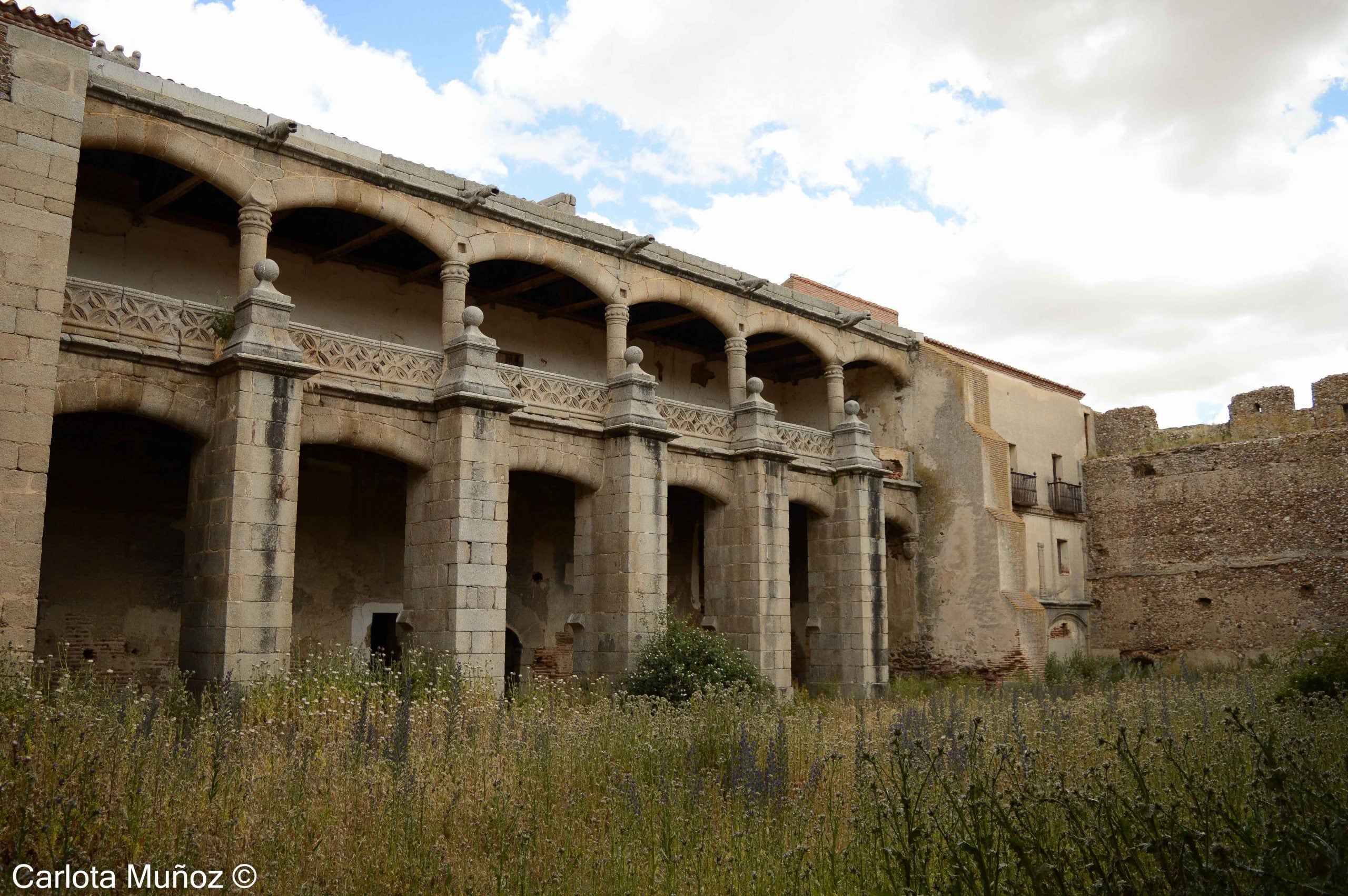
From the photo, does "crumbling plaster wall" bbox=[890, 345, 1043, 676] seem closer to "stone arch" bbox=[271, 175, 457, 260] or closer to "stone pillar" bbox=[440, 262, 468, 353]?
"stone pillar" bbox=[440, 262, 468, 353]

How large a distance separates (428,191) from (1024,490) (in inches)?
569

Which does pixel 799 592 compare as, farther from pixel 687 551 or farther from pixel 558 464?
pixel 558 464

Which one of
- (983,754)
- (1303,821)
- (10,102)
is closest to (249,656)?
(10,102)

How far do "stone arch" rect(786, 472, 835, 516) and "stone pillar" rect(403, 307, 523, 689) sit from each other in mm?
6422

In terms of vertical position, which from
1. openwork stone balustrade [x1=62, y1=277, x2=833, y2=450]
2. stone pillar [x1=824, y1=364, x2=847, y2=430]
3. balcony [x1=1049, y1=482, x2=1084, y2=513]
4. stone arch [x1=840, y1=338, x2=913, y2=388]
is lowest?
balcony [x1=1049, y1=482, x2=1084, y2=513]

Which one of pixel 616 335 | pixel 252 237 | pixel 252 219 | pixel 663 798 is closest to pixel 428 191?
pixel 252 219

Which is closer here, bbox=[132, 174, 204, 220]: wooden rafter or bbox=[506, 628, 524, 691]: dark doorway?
bbox=[132, 174, 204, 220]: wooden rafter

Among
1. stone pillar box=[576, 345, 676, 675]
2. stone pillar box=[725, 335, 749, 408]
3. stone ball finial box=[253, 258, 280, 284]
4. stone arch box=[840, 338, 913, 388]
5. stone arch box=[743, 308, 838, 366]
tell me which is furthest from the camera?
stone arch box=[840, 338, 913, 388]

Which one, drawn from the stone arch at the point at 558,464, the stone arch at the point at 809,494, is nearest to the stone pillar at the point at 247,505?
the stone arch at the point at 558,464

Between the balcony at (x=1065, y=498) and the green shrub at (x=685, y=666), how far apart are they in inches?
447

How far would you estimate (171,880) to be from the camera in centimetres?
521

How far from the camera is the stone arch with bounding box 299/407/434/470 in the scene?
43.8ft

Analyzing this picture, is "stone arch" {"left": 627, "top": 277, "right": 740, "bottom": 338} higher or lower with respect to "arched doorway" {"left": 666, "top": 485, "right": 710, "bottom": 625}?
higher

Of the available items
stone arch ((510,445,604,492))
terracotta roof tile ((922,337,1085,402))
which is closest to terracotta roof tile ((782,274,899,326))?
terracotta roof tile ((922,337,1085,402))
